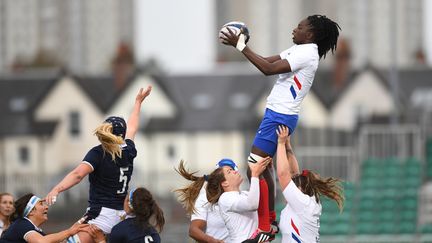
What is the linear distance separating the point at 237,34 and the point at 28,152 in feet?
230

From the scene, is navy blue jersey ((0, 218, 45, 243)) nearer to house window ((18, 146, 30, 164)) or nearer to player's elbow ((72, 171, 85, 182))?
player's elbow ((72, 171, 85, 182))

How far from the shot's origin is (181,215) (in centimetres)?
5975

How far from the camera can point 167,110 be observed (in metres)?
81.8

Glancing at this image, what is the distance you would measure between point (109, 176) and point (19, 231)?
101 centimetres

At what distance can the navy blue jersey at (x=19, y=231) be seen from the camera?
14.2m

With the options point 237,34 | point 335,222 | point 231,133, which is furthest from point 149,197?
point 231,133

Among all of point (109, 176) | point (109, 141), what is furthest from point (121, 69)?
point (109, 141)

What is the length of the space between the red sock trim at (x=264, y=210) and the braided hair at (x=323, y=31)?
1.40 meters

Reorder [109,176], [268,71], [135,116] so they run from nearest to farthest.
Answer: [268,71], [109,176], [135,116]

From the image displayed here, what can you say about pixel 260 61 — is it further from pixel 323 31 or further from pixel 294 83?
pixel 323 31

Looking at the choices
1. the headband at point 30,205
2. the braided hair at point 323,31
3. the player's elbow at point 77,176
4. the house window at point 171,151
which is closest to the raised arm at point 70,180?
the player's elbow at point 77,176

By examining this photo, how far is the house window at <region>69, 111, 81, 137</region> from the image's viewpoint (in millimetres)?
83188

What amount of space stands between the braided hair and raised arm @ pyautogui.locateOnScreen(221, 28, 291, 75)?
0.52 m

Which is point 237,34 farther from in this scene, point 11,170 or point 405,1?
point 405,1
